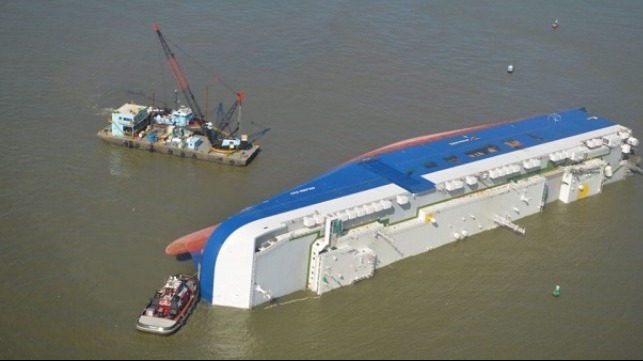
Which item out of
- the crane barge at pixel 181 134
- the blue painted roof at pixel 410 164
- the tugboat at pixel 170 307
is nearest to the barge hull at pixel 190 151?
the crane barge at pixel 181 134

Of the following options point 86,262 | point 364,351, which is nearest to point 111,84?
point 86,262

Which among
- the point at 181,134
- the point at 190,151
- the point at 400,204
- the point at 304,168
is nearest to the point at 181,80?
the point at 181,134

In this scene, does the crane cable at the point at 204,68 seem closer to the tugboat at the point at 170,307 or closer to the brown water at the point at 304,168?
the brown water at the point at 304,168

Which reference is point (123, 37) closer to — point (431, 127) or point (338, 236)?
point (431, 127)

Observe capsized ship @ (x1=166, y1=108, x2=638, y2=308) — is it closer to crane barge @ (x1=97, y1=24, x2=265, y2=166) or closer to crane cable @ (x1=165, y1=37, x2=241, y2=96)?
crane barge @ (x1=97, y1=24, x2=265, y2=166)

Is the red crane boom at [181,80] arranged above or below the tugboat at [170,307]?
above

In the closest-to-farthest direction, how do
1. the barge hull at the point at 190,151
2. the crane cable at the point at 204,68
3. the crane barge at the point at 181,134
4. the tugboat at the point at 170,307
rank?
the tugboat at the point at 170,307 → the barge hull at the point at 190,151 → the crane barge at the point at 181,134 → the crane cable at the point at 204,68

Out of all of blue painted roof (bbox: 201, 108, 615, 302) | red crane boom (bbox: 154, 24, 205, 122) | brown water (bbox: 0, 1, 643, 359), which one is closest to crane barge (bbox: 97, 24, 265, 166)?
red crane boom (bbox: 154, 24, 205, 122)
